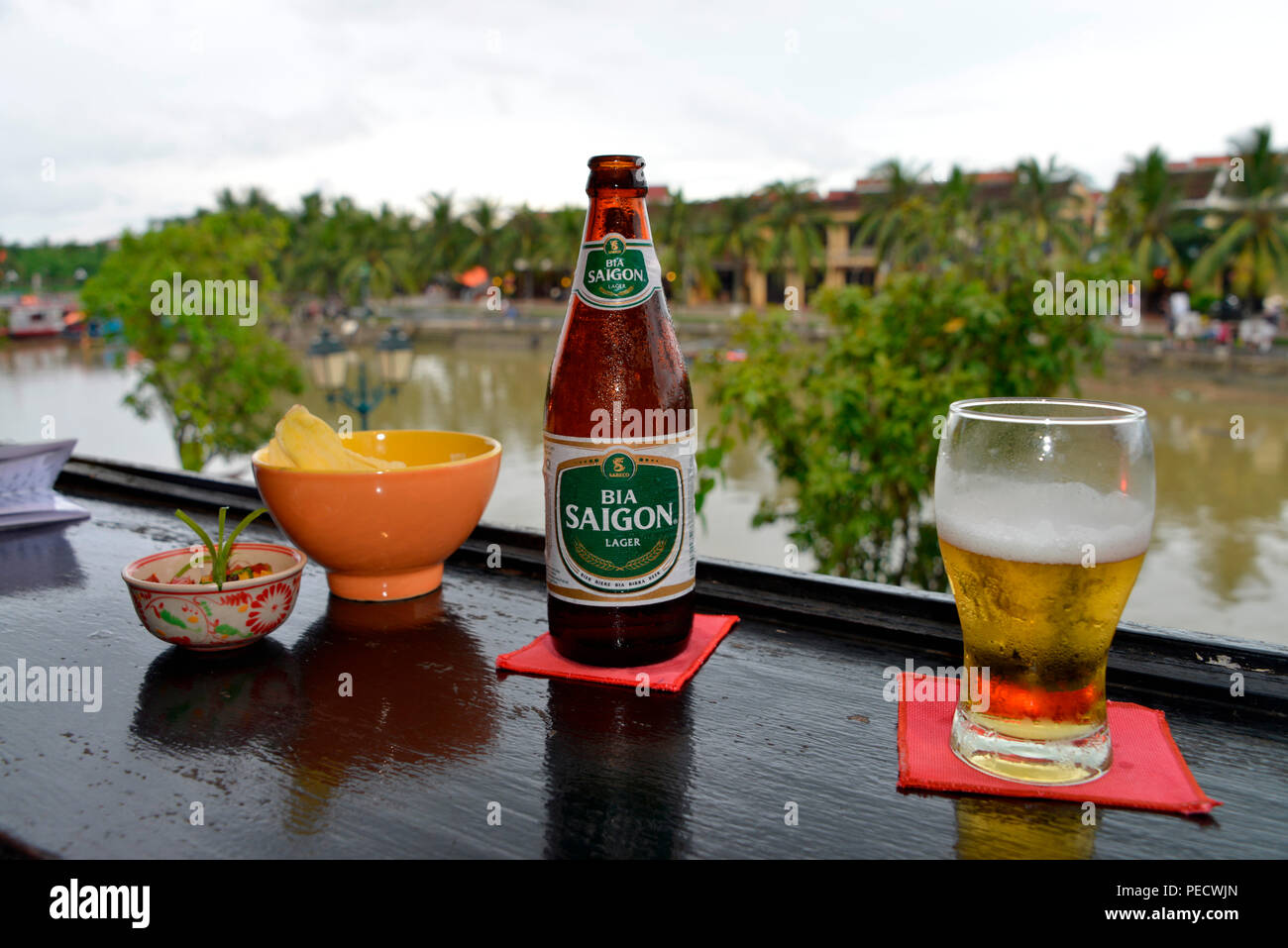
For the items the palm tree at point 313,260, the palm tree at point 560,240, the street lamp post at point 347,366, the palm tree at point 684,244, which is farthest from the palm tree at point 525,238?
the street lamp post at point 347,366

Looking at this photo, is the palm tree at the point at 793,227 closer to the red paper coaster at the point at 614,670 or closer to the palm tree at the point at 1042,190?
the palm tree at the point at 1042,190

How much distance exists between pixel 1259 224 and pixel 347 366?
3332cm

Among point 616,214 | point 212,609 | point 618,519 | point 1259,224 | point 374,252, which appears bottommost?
point 212,609

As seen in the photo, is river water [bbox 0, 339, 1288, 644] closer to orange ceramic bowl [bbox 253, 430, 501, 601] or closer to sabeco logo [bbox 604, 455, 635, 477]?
orange ceramic bowl [bbox 253, 430, 501, 601]

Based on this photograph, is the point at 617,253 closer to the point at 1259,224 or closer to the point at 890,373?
the point at 890,373

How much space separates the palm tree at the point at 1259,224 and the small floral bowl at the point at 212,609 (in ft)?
121

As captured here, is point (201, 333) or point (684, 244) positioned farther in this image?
point (684, 244)

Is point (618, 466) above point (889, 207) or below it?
below

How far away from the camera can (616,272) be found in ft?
3.55

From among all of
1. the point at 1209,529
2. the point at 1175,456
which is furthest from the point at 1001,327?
the point at 1175,456

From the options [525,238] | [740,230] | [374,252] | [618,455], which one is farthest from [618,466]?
[374,252]

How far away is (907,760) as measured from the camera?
0.83m
